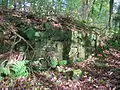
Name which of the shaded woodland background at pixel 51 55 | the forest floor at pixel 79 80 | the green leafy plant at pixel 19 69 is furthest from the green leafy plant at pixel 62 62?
the green leafy plant at pixel 19 69

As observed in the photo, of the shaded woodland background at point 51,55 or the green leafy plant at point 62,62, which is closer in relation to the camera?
the shaded woodland background at point 51,55

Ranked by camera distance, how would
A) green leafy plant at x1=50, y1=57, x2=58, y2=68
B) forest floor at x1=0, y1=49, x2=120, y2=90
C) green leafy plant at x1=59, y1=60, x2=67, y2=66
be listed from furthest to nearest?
green leafy plant at x1=59, y1=60, x2=67, y2=66 → green leafy plant at x1=50, y1=57, x2=58, y2=68 → forest floor at x1=0, y1=49, x2=120, y2=90

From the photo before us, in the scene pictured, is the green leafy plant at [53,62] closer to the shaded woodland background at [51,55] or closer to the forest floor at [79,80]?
the shaded woodland background at [51,55]

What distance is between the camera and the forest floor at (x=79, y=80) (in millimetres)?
5789

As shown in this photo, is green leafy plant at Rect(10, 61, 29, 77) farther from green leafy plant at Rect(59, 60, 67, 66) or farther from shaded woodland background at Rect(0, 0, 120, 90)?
green leafy plant at Rect(59, 60, 67, 66)

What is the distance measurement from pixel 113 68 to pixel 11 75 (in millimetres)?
3192

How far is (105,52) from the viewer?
8773mm

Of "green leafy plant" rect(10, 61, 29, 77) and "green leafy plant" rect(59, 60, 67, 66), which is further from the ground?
"green leafy plant" rect(10, 61, 29, 77)

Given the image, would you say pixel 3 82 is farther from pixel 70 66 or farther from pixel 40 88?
pixel 70 66

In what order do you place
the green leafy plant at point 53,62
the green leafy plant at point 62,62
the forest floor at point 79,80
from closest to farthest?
the forest floor at point 79,80
the green leafy plant at point 53,62
the green leafy plant at point 62,62

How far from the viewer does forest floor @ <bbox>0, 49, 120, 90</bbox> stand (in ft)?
19.0

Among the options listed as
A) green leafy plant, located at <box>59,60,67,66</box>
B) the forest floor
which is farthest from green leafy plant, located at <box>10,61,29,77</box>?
green leafy plant, located at <box>59,60,67,66</box>

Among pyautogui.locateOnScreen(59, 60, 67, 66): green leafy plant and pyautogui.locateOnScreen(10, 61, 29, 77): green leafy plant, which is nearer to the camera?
pyautogui.locateOnScreen(10, 61, 29, 77): green leafy plant

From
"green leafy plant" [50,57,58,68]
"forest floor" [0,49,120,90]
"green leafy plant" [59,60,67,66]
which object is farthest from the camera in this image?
"green leafy plant" [59,60,67,66]
